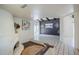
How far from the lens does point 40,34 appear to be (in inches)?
58.2

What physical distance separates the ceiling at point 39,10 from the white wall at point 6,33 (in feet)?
0.27

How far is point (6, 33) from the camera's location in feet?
4.19

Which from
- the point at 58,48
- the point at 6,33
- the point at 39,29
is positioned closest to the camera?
the point at 6,33

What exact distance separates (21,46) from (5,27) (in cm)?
32

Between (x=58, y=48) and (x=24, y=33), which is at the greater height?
(x=24, y=33)

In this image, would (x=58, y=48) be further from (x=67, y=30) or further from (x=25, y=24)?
(x=25, y=24)

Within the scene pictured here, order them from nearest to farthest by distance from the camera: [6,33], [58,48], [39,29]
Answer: [6,33] → [58,48] → [39,29]

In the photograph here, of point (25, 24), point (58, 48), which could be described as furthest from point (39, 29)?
point (58, 48)

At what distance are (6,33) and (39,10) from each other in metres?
0.52

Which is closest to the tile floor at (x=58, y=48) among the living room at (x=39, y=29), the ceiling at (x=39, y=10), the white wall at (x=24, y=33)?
the living room at (x=39, y=29)
